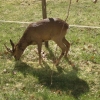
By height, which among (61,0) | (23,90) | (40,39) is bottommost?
(61,0)

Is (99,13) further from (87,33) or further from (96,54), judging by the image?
(96,54)

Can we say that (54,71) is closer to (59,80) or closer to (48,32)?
(59,80)

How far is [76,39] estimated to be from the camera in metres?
9.21

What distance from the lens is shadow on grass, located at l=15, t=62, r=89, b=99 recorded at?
6.34 m

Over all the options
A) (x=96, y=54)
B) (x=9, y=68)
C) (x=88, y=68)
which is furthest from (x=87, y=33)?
(x=9, y=68)

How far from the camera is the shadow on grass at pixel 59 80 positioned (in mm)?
6340

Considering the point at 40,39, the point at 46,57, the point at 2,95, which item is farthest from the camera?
the point at 46,57

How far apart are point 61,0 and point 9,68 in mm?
7193

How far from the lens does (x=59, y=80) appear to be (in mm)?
6754

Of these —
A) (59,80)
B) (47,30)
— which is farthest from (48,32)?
(59,80)

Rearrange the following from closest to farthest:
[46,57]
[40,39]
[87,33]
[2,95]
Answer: [2,95]
[40,39]
[46,57]
[87,33]

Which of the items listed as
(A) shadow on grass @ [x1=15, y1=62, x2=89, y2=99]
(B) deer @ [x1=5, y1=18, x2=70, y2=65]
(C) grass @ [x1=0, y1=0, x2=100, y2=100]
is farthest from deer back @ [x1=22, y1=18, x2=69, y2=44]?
(A) shadow on grass @ [x1=15, y1=62, x2=89, y2=99]

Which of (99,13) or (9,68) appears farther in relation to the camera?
(99,13)

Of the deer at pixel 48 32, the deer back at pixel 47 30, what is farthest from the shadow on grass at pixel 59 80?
the deer back at pixel 47 30
